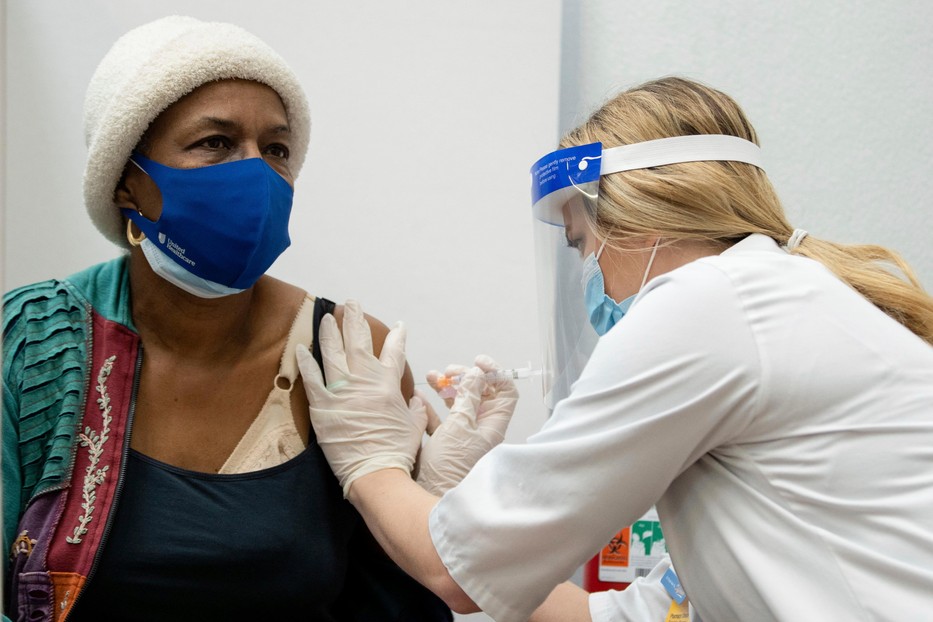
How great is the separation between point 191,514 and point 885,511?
99 centimetres

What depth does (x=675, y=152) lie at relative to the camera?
3.95 ft

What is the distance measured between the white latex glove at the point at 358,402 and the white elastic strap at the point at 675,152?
0.56 m

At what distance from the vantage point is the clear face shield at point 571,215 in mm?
1213

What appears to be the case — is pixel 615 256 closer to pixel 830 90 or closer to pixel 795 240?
pixel 795 240

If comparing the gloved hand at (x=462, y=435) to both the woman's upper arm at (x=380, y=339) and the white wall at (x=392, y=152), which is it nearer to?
the woman's upper arm at (x=380, y=339)

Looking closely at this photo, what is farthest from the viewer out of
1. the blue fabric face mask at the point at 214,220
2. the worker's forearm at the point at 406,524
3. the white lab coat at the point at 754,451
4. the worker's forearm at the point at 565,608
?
the worker's forearm at the point at 565,608

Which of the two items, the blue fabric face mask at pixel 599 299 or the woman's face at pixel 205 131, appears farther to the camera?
the woman's face at pixel 205 131

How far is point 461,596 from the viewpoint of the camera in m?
1.12

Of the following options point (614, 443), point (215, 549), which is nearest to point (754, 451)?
point (614, 443)

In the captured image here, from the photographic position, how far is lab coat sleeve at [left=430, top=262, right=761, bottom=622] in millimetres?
986

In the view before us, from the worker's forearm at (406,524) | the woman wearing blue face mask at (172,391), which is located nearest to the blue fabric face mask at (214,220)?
the woman wearing blue face mask at (172,391)

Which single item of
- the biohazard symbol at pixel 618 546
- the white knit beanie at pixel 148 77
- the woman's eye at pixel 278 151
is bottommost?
the biohazard symbol at pixel 618 546

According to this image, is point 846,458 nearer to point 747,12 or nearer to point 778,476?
point 778,476

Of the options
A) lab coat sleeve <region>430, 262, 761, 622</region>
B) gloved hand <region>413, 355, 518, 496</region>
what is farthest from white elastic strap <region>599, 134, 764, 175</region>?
gloved hand <region>413, 355, 518, 496</region>
